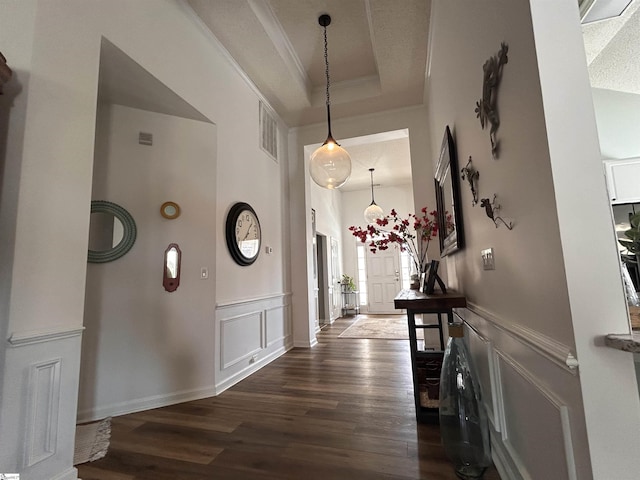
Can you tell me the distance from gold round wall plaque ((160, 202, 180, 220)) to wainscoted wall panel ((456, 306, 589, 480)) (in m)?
2.70

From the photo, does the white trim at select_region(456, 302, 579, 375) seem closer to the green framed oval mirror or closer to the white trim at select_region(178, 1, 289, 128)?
the green framed oval mirror

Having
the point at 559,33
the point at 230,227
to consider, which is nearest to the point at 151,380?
the point at 230,227

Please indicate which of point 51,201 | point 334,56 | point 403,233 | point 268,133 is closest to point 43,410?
point 51,201

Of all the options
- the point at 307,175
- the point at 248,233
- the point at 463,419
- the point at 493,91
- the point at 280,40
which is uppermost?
the point at 280,40

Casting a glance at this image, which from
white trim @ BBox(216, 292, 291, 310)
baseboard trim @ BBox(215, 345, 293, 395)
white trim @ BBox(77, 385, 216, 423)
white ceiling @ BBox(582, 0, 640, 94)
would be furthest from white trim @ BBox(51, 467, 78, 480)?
white ceiling @ BBox(582, 0, 640, 94)

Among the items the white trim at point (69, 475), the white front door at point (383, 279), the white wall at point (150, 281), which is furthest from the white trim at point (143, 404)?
the white front door at point (383, 279)

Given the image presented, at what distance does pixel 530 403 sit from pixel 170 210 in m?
2.97

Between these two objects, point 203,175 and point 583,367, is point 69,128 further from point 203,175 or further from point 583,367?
point 583,367

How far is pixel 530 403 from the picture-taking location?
3.83ft

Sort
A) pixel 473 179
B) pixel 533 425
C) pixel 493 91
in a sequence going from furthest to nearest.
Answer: pixel 473 179
pixel 493 91
pixel 533 425

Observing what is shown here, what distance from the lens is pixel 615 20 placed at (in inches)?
70.6

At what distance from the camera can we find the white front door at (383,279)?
828 cm

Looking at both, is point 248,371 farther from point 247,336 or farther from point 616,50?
point 616,50

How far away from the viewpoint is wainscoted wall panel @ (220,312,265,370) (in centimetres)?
304
